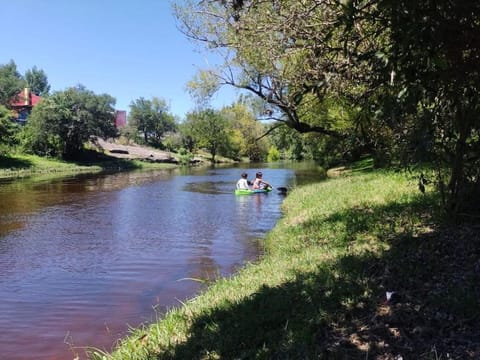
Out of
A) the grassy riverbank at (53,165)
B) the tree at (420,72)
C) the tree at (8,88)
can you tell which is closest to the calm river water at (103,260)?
the tree at (420,72)

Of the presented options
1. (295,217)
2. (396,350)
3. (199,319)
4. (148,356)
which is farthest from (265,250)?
(396,350)

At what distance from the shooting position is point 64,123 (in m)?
64.9

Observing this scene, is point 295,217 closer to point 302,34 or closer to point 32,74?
point 302,34

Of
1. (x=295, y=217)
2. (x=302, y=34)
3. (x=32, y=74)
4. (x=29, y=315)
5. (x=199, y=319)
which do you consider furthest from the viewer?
(x=32, y=74)

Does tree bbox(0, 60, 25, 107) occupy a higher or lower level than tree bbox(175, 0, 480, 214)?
higher

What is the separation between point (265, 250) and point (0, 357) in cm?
709

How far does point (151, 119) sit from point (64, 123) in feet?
143

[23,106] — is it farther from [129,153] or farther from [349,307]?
[349,307]

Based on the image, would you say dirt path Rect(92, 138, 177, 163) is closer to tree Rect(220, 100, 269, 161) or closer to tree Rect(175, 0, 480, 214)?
tree Rect(220, 100, 269, 161)

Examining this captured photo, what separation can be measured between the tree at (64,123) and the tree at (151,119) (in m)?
34.0

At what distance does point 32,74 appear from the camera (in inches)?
5650

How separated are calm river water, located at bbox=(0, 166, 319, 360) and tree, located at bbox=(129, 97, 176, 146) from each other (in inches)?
3245

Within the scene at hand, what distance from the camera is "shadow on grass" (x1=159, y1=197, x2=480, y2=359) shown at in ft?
15.4

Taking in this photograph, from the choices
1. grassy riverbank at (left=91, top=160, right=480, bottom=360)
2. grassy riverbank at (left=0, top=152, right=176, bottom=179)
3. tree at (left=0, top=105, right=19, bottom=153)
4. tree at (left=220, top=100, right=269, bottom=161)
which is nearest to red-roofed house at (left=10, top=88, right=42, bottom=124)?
grassy riverbank at (left=0, top=152, right=176, bottom=179)
